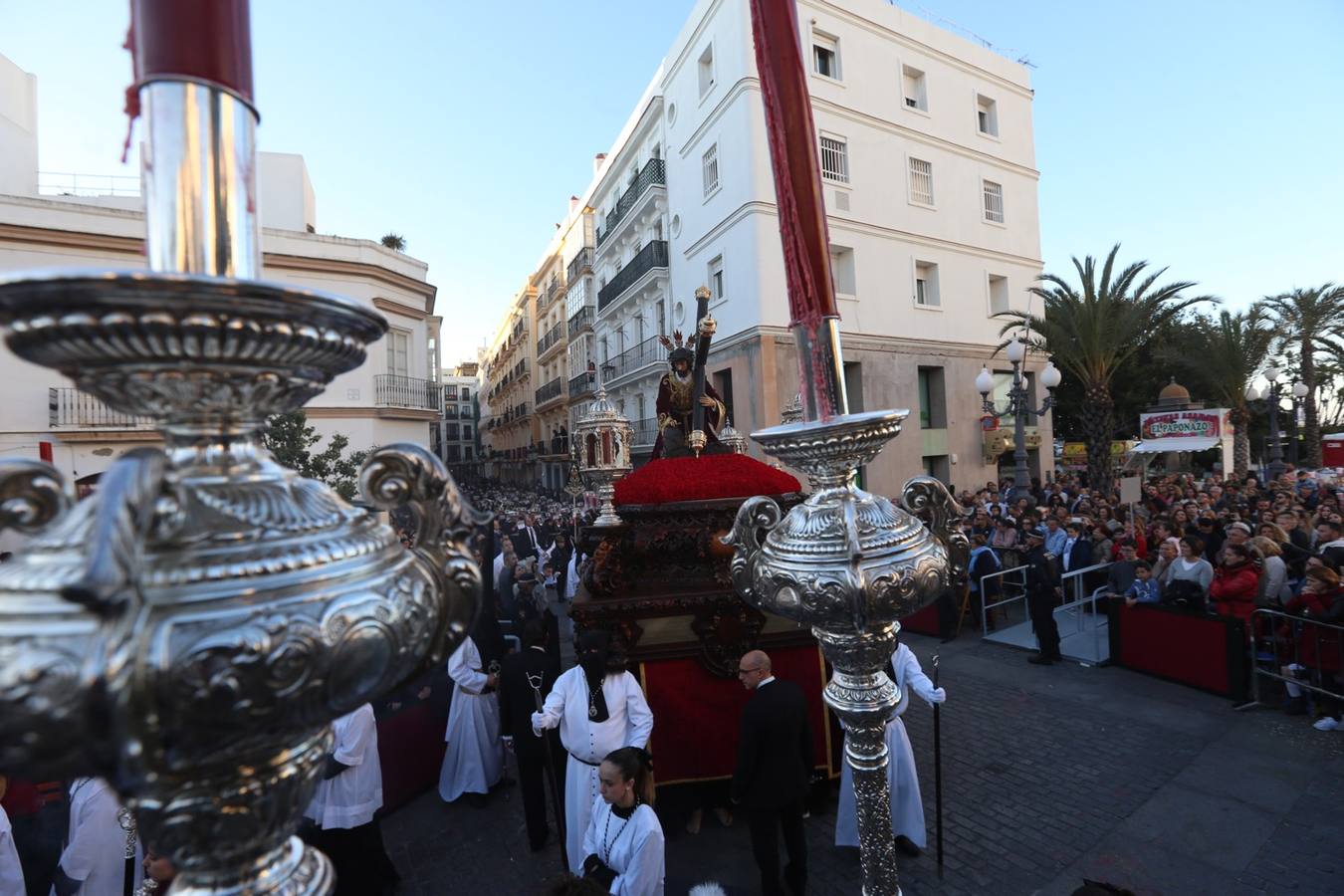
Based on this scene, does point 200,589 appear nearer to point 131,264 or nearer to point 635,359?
point 131,264

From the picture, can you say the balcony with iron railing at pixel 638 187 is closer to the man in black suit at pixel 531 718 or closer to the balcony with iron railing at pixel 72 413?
the balcony with iron railing at pixel 72 413

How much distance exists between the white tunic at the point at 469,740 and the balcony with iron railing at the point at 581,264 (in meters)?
30.1

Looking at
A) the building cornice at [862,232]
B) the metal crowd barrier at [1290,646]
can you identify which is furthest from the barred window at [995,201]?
the metal crowd barrier at [1290,646]

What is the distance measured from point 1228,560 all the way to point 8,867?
1040 cm

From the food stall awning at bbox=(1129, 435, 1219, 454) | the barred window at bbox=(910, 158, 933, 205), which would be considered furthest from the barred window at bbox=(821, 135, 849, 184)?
the food stall awning at bbox=(1129, 435, 1219, 454)

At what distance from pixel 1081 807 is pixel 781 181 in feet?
18.6

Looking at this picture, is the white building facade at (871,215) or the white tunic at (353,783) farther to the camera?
the white building facade at (871,215)

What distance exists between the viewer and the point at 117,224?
1328 centimetres

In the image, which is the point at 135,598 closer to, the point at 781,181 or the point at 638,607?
the point at 781,181

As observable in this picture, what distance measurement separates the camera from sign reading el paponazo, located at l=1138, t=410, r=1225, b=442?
18.0 metres

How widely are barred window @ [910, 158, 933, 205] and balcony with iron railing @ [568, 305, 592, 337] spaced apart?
17.3 meters

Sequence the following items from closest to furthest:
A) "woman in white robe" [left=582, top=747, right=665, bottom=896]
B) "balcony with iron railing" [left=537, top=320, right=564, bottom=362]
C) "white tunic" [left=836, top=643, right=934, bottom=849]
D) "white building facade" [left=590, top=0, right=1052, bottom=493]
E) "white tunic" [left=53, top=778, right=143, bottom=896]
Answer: "woman in white robe" [left=582, top=747, right=665, bottom=896] → "white tunic" [left=53, top=778, right=143, bottom=896] → "white tunic" [left=836, top=643, right=934, bottom=849] → "white building facade" [left=590, top=0, right=1052, bottom=493] → "balcony with iron railing" [left=537, top=320, right=564, bottom=362]

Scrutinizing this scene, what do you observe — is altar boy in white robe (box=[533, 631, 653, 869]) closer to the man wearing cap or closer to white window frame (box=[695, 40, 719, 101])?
the man wearing cap

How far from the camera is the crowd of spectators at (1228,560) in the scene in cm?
633
